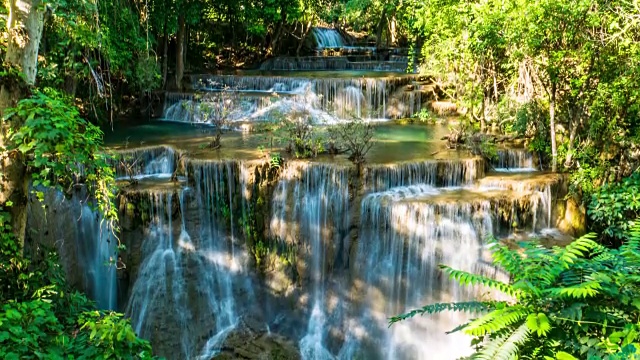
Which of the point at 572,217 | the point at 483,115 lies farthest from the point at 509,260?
the point at 483,115

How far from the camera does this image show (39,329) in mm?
4371

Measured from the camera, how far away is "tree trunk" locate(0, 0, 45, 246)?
14.9 ft

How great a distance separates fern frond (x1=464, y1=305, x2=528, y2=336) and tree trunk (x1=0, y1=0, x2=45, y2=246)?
4253mm

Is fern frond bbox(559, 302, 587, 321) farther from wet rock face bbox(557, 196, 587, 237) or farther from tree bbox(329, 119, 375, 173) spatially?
wet rock face bbox(557, 196, 587, 237)

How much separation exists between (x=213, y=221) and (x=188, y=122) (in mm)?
6283

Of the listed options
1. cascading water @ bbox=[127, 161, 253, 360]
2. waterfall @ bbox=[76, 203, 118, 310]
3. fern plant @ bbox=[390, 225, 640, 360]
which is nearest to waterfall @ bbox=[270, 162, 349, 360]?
cascading water @ bbox=[127, 161, 253, 360]

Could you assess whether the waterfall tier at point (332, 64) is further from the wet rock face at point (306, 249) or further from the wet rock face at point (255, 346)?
the wet rock face at point (255, 346)

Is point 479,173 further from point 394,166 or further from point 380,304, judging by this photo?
point 380,304

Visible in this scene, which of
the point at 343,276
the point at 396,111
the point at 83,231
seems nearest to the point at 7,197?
the point at 83,231

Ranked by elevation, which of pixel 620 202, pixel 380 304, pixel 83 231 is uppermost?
pixel 620 202

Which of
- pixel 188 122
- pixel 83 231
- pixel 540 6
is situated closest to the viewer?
pixel 540 6

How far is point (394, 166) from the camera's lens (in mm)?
9672

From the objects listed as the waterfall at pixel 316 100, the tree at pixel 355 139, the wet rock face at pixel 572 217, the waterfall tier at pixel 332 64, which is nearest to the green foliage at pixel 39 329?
the tree at pixel 355 139

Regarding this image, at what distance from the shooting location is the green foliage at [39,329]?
399 centimetres
